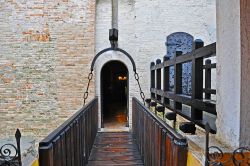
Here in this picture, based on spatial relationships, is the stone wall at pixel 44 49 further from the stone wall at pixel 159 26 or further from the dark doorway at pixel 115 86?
the dark doorway at pixel 115 86

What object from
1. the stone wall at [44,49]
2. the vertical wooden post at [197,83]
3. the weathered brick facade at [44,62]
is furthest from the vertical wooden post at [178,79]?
the stone wall at [44,49]

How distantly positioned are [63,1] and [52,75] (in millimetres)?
2166

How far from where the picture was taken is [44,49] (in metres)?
8.41

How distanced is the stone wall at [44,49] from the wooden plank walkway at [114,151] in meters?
2.84

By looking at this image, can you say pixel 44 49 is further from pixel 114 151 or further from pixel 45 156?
pixel 45 156

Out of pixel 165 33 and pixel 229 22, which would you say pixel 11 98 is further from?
pixel 229 22

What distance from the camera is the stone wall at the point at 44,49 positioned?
8.38m

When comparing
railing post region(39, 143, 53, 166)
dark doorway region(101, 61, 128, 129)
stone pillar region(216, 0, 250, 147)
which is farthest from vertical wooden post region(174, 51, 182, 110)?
dark doorway region(101, 61, 128, 129)

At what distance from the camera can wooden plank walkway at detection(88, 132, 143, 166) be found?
4.25 metres

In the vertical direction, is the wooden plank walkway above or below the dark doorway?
below

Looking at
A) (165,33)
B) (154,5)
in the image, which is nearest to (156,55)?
(165,33)

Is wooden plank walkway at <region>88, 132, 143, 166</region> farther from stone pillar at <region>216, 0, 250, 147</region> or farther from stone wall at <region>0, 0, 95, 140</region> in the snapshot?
stone wall at <region>0, 0, 95, 140</region>

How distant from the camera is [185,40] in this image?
28.0 feet

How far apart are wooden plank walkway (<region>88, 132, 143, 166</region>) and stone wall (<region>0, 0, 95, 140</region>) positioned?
2.84 meters
